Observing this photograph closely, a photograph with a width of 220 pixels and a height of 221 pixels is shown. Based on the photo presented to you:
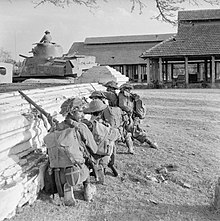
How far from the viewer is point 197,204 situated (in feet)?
16.0

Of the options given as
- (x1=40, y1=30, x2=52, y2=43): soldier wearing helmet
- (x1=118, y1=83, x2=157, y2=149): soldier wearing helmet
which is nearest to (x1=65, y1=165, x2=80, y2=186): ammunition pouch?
(x1=118, y1=83, x2=157, y2=149): soldier wearing helmet

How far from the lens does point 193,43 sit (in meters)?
26.0

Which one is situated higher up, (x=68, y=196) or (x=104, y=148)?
(x=104, y=148)

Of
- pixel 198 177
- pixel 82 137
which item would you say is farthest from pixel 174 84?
pixel 82 137

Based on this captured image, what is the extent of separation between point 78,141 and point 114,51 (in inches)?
1368

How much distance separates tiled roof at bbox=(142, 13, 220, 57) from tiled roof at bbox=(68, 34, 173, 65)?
9.26m

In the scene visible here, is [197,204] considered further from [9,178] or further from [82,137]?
[9,178]

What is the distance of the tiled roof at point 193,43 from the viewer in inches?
991

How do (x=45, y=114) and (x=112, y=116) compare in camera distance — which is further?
(x=112, y=116)

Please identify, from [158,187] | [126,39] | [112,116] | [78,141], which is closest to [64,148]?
[78,141]

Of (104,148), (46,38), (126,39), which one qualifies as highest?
(126,39)

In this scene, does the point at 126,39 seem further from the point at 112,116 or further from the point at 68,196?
the point at 68,196

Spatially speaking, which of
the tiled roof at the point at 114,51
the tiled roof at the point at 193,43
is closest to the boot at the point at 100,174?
the tiled roof at the point at 193,43

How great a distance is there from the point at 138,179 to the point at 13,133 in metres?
1.85
